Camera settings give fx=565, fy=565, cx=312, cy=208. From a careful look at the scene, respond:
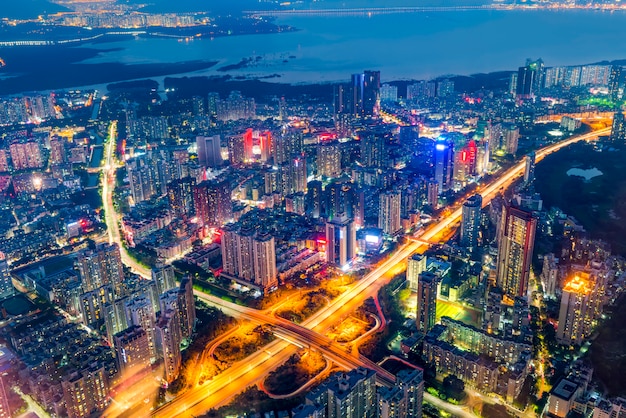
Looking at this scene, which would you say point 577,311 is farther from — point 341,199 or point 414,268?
point 341,199

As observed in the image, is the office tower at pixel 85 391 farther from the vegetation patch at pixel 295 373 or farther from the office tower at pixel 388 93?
the office tower at pixel 388 93

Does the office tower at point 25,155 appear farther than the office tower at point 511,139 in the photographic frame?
No

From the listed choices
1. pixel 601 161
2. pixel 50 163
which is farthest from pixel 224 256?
pixel 601 161

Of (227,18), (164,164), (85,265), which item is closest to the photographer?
(85,265)

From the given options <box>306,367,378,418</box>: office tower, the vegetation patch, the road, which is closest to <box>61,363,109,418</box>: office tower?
the vegetation patch

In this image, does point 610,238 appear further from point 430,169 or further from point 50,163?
point 50,163

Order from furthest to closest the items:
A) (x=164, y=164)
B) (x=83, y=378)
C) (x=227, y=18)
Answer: (x=227, y=18) → (x=164, y=164) → (x=83, y=378)

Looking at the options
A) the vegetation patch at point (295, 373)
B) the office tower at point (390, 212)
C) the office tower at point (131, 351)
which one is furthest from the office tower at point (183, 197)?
the vegetation patch at point (295, 373)
